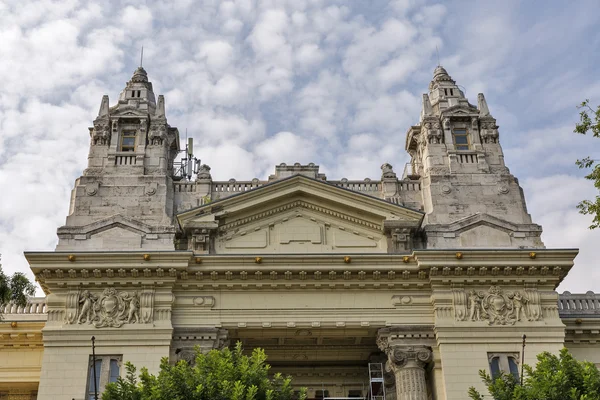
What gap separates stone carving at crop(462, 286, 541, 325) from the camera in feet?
101

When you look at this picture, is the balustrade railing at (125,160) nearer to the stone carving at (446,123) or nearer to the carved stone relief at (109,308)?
the carved stone relief at (109,308)

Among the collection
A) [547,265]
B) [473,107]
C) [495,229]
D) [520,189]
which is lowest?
[547,265]

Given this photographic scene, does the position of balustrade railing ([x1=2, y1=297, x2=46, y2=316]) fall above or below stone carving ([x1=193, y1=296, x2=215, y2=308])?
above

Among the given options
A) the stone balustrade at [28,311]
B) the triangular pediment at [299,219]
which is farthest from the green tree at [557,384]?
the stone balustrade at [28,311]

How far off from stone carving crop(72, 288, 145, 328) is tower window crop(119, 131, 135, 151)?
25.1 ft

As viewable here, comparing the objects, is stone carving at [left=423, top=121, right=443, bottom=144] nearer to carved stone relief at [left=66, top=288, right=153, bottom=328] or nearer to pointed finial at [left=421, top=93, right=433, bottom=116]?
pointed finial at [left=421, top=93, right=433, bottom=116]

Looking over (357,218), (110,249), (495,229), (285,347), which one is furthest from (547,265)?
(110,249)

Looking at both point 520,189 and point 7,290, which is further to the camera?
point 520,189

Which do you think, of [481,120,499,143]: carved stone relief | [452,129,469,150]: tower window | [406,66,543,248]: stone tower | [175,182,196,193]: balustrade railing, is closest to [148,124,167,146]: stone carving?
[175,182,196,193]: balustrade railing

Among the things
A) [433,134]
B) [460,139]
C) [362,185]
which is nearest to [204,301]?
[362,185]

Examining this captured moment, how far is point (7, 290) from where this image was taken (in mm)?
25844

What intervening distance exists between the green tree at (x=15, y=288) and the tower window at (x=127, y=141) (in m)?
10.1

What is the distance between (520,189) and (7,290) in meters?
21.6

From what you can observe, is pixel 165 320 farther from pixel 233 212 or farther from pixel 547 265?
pixel 547 265
